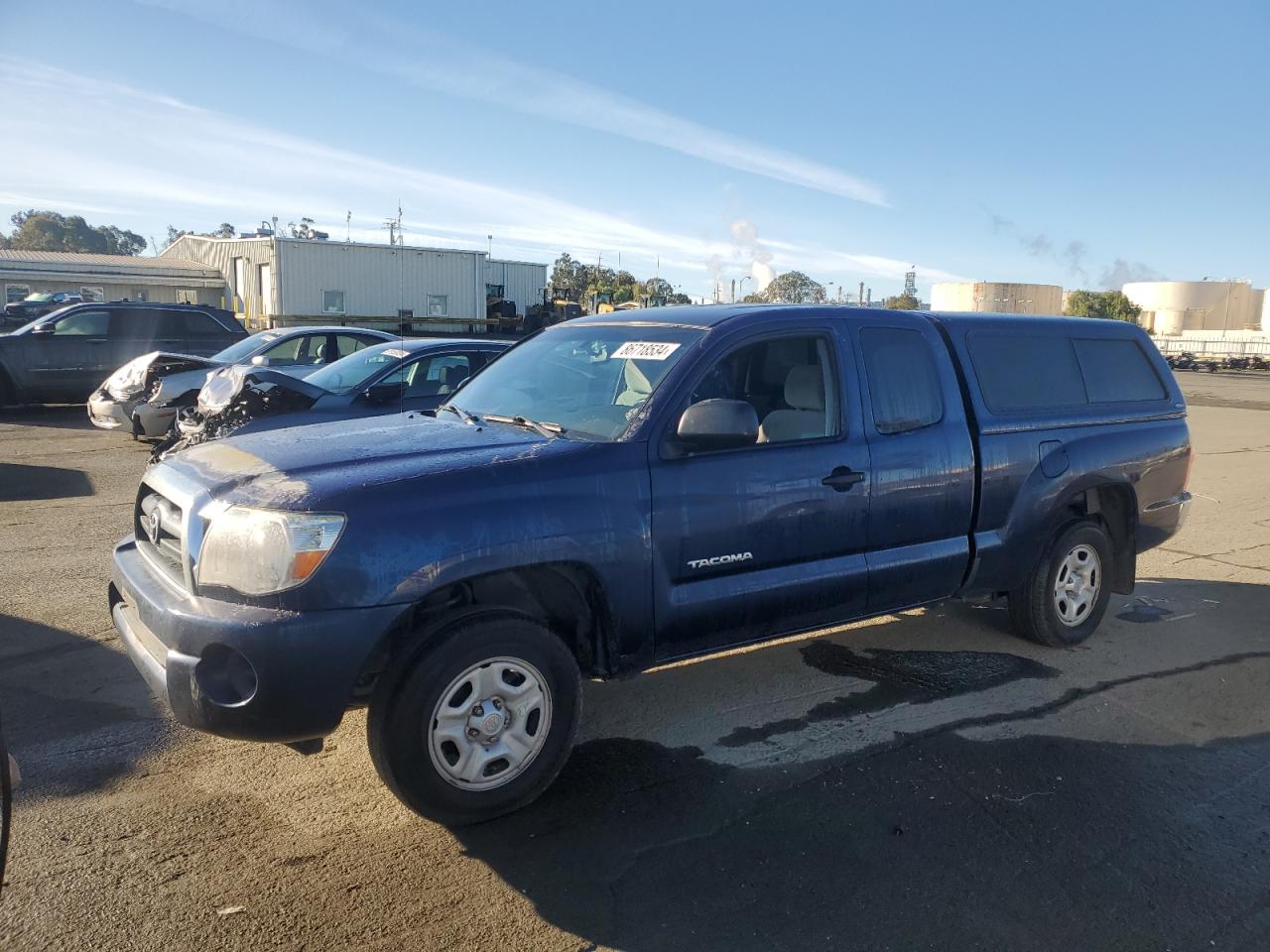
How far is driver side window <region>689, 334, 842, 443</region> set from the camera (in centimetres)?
441

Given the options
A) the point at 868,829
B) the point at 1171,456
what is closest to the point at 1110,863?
the point at 868,829

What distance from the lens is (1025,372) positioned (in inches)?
212

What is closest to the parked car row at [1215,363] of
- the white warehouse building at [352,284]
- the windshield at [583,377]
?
the white warehouse building at [352,284]

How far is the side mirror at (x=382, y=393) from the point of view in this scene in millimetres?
8844

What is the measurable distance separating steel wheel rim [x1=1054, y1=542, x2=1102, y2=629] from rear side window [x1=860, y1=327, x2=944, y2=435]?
1.41 meters

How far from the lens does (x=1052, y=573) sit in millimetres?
5430

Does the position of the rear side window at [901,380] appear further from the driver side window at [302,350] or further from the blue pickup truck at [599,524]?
the driver side window at [302,350]

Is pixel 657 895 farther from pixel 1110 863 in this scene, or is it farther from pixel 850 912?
pixel 1110 863

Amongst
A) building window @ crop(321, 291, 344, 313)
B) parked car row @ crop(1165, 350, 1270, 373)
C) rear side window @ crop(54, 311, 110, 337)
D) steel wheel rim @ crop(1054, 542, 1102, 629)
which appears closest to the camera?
steel wheel rim @ crop(1054, 542, 1102, 629)

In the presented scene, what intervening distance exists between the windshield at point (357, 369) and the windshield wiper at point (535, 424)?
507 centimetres

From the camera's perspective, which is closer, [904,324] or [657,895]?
[657,895]

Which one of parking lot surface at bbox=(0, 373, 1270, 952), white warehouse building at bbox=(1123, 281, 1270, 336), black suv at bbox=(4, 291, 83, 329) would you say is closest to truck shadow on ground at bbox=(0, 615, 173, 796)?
parking lot surface at bbox=(0, 373, 1270, 952)

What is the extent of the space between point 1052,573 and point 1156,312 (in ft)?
298

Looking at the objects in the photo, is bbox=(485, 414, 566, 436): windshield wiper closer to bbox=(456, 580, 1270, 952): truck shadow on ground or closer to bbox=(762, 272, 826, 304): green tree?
bbox=(456, 580, 1270, 952): truck shadow on ground
